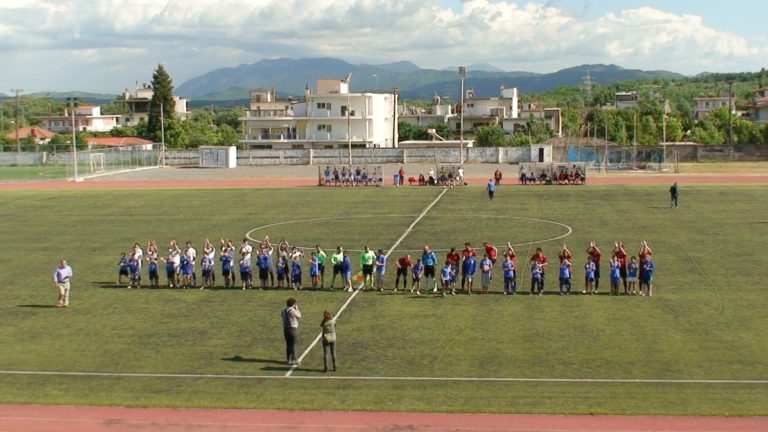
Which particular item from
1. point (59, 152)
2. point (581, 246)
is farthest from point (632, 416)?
point (59, 152)

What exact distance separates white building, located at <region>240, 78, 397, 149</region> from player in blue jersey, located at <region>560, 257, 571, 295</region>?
249 ft

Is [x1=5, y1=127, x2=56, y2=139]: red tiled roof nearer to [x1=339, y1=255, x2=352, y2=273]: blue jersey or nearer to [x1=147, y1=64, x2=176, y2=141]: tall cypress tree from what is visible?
[x1=147, y1=64, x2=176, y2=141]: tall cypress tree

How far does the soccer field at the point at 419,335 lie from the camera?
18938mm

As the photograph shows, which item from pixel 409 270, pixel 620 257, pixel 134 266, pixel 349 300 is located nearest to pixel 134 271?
pixel 134 266

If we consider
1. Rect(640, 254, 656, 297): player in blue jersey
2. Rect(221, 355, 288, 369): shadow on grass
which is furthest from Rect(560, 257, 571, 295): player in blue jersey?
Rect(221, 355, 288, 369): shadow on grass

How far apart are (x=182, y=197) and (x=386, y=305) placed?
34480mm

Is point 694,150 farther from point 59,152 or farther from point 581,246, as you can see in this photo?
point 59,152

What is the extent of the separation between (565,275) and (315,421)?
1263cm

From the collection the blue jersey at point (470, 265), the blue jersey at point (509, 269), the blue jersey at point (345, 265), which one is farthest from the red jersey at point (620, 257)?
the blue jersey at point (345, 265)

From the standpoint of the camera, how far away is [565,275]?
27.9 meters

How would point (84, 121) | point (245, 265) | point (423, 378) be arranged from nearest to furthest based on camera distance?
point (423, 378) < point (245, 265) < point (84, 121)

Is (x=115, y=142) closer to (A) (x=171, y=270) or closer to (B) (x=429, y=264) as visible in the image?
(A) (x=171, y=270)

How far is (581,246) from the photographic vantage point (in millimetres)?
36719

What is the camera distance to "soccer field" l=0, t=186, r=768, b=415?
18.9m
